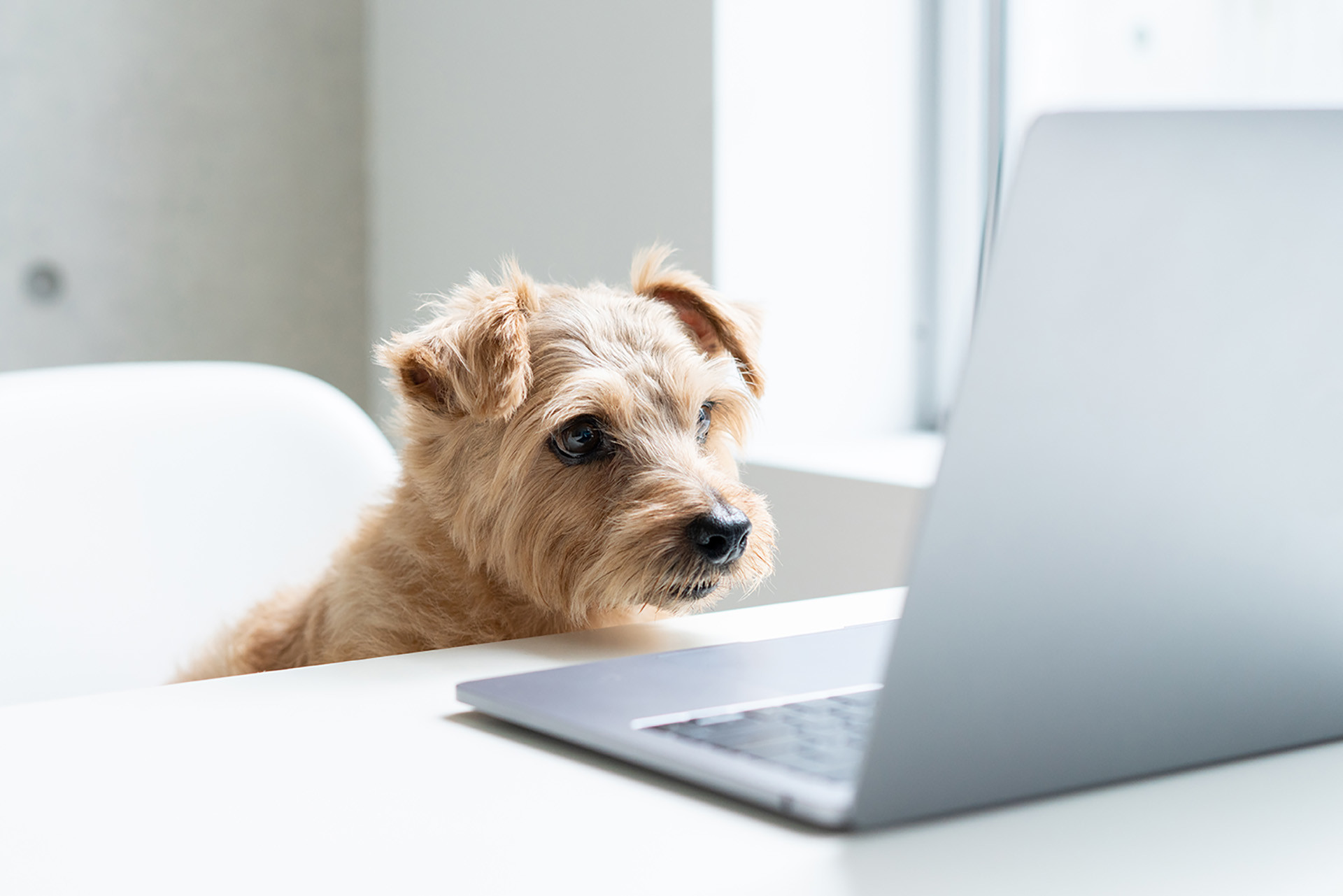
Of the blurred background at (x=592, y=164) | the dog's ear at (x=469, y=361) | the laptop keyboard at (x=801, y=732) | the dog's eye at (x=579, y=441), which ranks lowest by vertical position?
the laptop keyboard at (x=801, y=732)

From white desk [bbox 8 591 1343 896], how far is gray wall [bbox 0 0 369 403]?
2601 mm

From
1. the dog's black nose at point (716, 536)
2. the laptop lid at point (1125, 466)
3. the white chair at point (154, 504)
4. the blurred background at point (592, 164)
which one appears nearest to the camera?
the laptop lid at point (1125, 466)

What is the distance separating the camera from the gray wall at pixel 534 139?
2055 mm

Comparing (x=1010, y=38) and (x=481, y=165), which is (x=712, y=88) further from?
(x=481, y=165)

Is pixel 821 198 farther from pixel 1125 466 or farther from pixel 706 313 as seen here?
pixel 1125 466

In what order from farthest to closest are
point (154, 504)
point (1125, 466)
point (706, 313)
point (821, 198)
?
1. point (821, 198)
2. point (154, 504)
3. point (706, 313)
4. point (1125, 466)

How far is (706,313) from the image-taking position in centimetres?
116

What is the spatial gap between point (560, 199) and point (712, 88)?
21.5 inches

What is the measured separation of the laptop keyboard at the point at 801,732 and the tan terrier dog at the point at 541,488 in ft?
1.34

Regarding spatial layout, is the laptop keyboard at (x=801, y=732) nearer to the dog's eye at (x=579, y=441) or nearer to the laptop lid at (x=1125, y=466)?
the laptop lid at (x=1125, y=466)

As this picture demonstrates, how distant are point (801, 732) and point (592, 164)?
75.7 inches

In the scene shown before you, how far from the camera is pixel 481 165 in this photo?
2.66 m

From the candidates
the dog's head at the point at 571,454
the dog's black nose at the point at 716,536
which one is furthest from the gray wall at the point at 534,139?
the dog's black nose at the point at 716,536

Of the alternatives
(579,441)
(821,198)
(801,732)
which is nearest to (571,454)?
(579,441)
